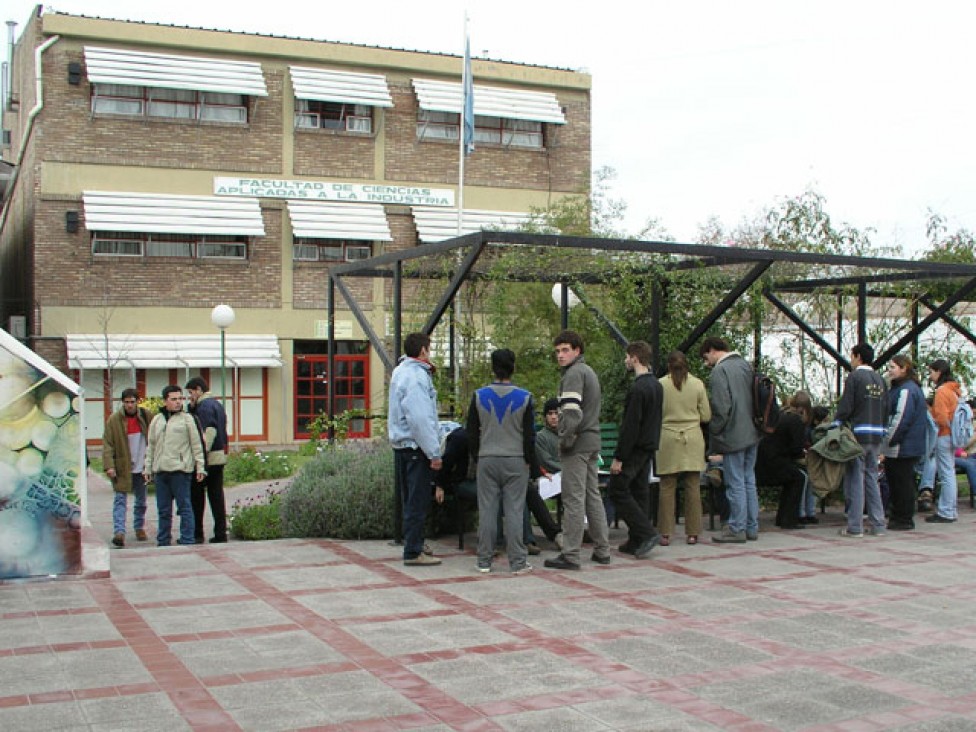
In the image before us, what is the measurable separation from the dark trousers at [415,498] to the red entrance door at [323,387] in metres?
20.9

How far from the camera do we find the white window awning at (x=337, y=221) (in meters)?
28.7

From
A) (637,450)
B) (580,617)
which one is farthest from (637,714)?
(637,450)

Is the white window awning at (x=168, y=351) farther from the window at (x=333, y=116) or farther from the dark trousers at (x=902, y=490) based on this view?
the dark trousers at (x=902, y=490)

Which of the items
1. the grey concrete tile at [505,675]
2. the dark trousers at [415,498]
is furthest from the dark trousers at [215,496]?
the grey concrete tile at [505,675]

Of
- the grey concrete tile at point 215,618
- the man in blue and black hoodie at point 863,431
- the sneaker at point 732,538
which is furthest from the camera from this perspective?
the man in blue and black hoodie at point 863,431

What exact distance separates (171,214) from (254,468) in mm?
10919

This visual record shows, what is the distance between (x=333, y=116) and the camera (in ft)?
98.6

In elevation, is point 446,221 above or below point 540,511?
above

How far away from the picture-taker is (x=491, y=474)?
841 centimetres

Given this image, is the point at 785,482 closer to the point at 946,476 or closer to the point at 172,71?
the point at 946,476

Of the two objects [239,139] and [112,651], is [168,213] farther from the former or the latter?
[112,651]

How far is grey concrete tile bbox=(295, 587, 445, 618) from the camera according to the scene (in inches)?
284

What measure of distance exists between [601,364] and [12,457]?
260 inches

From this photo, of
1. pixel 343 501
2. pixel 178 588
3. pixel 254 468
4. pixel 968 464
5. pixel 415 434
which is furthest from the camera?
pixel 254 468
